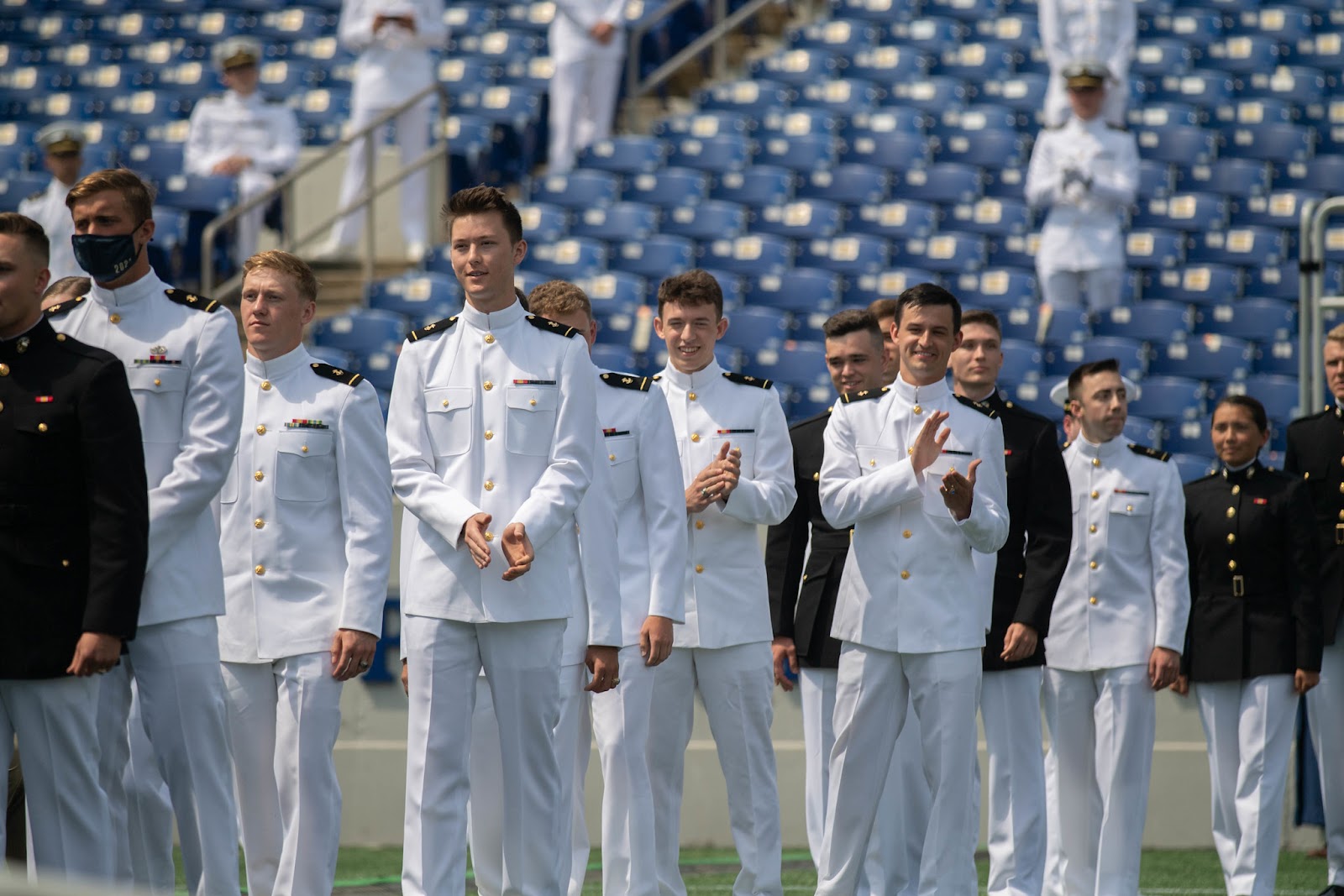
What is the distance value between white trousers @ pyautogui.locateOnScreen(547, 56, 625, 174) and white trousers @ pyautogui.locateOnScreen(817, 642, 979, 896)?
335 inches

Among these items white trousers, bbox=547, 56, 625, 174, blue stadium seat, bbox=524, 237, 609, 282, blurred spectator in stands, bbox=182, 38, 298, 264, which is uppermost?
white trousers, bbox=547, 56, 625, 174

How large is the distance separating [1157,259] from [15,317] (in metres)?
8.98

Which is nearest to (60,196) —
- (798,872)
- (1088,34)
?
(798,872)

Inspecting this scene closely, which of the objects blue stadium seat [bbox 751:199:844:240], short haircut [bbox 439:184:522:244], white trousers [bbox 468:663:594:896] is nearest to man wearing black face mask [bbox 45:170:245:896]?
short haircut [bbox 439:184:522:244]

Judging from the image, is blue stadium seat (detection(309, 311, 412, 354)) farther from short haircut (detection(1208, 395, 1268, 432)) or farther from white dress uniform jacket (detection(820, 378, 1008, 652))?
white dress uniform jacket (detection(820, 378, 1008, 652))

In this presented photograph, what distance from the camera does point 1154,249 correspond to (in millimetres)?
12359

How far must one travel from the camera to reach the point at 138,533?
15.4 ft

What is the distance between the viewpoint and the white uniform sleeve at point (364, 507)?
5.52m

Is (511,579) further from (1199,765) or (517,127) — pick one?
(517,127)

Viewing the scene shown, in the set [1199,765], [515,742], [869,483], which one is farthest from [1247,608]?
[515,742]

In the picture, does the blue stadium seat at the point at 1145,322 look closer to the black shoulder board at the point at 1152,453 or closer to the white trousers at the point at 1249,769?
the black shoulder board at the point at 1152,453

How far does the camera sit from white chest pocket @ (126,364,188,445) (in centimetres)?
523

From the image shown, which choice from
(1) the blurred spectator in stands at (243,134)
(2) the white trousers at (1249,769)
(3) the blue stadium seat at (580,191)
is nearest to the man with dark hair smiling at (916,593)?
(2) the white trousers at (1249,769)

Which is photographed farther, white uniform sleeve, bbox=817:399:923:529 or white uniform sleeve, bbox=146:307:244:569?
white uniform sleeve, bbox=817:399:923:529
